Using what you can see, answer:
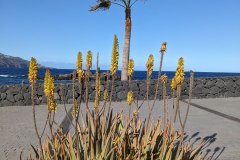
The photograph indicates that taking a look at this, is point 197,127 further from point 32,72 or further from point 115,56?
point 32,72

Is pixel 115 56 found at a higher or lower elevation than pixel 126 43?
lower

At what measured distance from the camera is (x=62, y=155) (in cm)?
298

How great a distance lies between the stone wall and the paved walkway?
57 centimetres

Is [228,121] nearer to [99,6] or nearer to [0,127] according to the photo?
[0,127]

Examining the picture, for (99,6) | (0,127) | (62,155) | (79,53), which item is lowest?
(0,127)

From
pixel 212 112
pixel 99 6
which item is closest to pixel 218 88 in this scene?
pixel 212 112

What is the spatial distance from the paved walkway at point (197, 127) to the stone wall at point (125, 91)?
57 cm

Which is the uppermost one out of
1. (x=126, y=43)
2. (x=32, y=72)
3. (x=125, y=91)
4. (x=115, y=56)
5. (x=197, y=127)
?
(x=126, y=43)

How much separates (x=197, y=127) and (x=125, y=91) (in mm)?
5697

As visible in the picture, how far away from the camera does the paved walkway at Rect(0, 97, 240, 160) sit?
19.7 ft

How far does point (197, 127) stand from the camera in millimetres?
8281

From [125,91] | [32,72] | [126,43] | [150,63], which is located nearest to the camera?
[32,72]

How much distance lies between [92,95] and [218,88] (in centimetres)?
546

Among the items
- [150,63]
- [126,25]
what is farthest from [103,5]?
[150,63]
